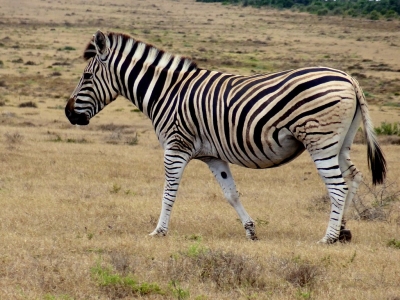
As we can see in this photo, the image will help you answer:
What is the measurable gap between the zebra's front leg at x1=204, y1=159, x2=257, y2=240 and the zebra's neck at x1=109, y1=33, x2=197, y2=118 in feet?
3.19

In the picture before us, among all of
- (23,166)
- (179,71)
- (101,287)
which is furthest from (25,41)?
(101,287)

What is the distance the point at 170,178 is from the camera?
27.2 ft

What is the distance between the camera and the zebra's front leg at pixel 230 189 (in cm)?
823

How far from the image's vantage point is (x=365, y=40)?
181 feet

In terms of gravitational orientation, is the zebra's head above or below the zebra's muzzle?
above

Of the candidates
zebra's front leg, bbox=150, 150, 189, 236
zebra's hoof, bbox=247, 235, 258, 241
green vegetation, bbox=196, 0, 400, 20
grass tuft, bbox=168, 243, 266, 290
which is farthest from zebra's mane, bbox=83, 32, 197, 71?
green vegetation, bbox=196, 0, 400, 20

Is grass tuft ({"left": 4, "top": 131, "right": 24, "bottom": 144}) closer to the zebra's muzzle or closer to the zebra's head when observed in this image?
the zebra's muzzle

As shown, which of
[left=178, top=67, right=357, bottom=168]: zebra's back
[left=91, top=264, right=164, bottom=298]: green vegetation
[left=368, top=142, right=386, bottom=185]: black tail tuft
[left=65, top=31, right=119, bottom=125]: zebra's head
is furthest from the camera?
[left=65, top=31, right=119, bottom=125]: zebra's head

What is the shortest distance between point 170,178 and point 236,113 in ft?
3.58

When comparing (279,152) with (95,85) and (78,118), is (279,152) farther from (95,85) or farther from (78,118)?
(78,118)

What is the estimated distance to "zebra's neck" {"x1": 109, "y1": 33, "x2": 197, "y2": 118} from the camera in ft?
27.7

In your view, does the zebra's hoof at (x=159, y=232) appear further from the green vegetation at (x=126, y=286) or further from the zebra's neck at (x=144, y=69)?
the green vegetation at (x=126, y=286)

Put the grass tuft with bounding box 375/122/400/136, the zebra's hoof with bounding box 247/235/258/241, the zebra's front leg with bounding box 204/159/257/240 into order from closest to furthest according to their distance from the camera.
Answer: the zebra's hoof with bounding box 247/235/258/241, the zebra's front leg with bounding box 204/159/257/240, the grass tuft with bounding box 375/122/400/136

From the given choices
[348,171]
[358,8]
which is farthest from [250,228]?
[358,8]
